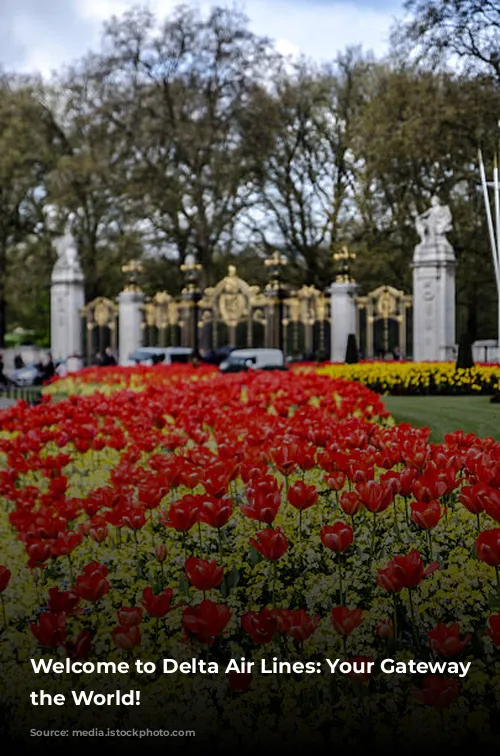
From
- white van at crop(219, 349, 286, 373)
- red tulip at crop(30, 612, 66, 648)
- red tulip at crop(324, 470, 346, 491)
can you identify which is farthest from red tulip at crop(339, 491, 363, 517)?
white van at crop(219, 349, 286, 373)

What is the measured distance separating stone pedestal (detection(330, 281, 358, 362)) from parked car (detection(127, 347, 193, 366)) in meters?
4.97

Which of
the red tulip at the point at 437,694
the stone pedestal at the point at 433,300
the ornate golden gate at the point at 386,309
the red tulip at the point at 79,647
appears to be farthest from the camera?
the ornate golden gate at the point at 386,309

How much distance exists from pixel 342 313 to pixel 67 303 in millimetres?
10975

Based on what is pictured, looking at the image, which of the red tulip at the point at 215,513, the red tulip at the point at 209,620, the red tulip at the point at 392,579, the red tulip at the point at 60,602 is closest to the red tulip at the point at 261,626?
the red tulip at the point at 209,620

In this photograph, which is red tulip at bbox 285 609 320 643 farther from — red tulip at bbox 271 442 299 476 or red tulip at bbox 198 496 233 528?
red tulip at bbox 271 442 299 476

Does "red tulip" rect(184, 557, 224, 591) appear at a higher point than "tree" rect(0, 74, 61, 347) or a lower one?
lower

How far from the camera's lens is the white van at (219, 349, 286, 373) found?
26125 mm

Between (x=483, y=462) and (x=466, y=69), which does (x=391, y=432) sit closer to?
(x=483, y=462)

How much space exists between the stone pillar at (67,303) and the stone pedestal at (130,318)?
215 cm

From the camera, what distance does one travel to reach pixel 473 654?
3.63 metres

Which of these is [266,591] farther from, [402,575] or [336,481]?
[402,575]

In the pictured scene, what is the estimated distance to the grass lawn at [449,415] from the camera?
10.7 m

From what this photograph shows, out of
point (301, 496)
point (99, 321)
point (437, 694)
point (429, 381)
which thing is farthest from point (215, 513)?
point (99, 321)

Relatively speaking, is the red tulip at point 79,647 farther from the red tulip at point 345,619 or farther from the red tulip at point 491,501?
the red tulip at point 491,501
